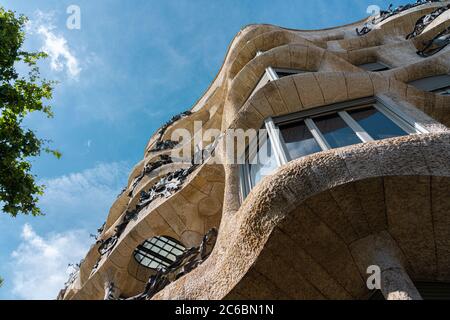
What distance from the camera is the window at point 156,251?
42.0ft

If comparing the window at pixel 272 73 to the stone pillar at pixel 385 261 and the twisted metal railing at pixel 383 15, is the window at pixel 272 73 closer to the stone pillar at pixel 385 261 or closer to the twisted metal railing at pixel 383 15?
the stone pillar at pixel 385 261

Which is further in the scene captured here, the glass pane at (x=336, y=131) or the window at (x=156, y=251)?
the window at (x=156, y=251)

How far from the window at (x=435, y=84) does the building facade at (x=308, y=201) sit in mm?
58

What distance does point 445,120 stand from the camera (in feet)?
28.0

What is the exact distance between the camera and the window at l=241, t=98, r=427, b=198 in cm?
664

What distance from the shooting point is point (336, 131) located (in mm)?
7152

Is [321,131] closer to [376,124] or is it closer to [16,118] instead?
[376,124]

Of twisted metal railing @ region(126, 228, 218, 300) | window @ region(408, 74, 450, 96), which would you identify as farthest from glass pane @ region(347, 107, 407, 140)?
window @ region(408, 74, 450, 96)

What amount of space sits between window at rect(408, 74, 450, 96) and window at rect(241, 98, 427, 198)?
4961mm

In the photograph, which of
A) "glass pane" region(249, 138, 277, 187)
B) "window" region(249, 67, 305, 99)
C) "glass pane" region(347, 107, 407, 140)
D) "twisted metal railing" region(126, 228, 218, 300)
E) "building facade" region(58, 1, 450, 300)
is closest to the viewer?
"building facade" region(58, 1, 450, 300)

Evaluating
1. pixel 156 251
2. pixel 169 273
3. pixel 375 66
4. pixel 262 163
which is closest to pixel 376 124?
pixel 262 163

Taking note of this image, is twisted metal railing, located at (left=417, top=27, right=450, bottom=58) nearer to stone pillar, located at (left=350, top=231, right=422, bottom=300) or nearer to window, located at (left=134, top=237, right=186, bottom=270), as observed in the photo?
window, located at (left=134, top=237, right=186, bottom=270)

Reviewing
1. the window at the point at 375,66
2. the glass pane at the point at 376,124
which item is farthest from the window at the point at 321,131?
the window at the point at 375,66
